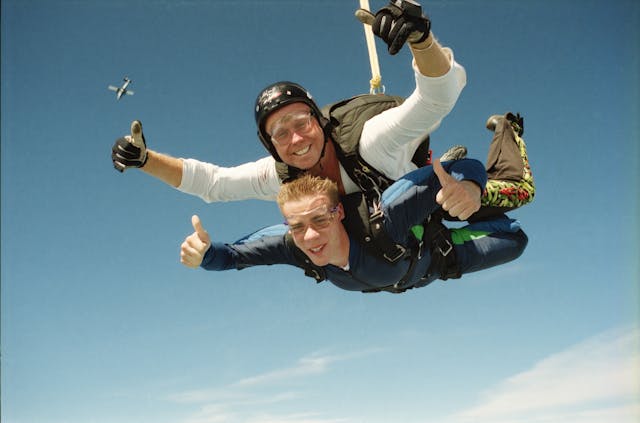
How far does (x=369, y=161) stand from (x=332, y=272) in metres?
0.79

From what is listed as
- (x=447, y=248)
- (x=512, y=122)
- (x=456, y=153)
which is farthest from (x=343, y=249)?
(x=512, y=122)

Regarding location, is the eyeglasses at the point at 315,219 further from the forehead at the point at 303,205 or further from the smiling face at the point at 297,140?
the smiling face at the point at 297,140

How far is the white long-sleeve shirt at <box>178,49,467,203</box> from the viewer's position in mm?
2623

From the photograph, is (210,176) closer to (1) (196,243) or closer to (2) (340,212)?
(1) (196,243)

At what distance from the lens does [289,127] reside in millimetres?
3152

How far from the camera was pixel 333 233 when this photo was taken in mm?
3227

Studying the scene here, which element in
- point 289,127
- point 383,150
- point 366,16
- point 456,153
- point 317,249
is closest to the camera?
point 366,16

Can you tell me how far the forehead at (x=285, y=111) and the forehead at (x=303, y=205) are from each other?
48 centimetres

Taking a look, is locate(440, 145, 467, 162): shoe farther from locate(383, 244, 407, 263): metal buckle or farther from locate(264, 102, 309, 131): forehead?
locate(264, 102, 309, 131): forehead

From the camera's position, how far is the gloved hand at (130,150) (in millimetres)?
3406

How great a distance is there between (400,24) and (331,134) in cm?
98

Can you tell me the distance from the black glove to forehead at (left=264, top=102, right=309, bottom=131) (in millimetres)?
866

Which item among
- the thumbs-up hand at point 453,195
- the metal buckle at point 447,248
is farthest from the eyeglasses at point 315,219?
the metal buckle at point 447,248

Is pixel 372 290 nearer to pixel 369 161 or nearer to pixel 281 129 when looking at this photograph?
pixel 369 161
